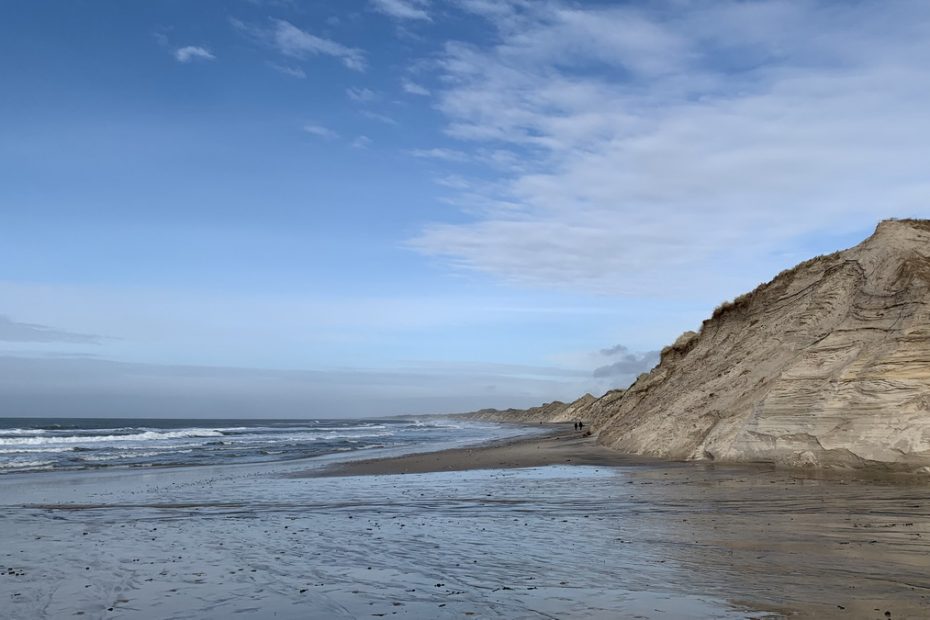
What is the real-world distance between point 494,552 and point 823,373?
522 inches

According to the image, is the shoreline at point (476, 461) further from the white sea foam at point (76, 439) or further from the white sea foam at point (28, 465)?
the white sea foam at point (76, 439)

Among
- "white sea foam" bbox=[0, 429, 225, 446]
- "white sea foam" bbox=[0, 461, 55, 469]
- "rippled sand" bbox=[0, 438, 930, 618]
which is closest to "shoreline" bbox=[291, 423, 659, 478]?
"rippled sand" bbox=[0, 438, 930, 618]

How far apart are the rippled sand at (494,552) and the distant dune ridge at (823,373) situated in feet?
6.66

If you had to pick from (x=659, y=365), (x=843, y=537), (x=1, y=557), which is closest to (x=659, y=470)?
(x=843, y=537)

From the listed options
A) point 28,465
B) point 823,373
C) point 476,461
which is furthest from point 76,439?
point 823,373

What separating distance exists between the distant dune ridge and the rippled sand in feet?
6.66

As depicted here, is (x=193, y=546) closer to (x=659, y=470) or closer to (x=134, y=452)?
(x=659, y=470)

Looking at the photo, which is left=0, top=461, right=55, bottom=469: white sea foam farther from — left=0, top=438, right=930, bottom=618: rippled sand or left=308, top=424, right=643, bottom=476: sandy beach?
left=0, top=438, right=930, bottom=618: rippled sand

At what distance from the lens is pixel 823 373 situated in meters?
19.1

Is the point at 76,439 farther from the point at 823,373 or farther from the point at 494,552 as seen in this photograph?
the point at 494,552

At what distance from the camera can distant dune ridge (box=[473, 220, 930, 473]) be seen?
17.0 meters

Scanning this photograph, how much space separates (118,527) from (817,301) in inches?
819

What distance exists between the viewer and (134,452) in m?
42.2

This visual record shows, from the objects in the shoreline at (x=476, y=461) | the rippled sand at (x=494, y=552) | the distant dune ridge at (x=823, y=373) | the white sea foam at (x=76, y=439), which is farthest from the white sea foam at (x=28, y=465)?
the distant dune ridge at (x=823, y=373)
